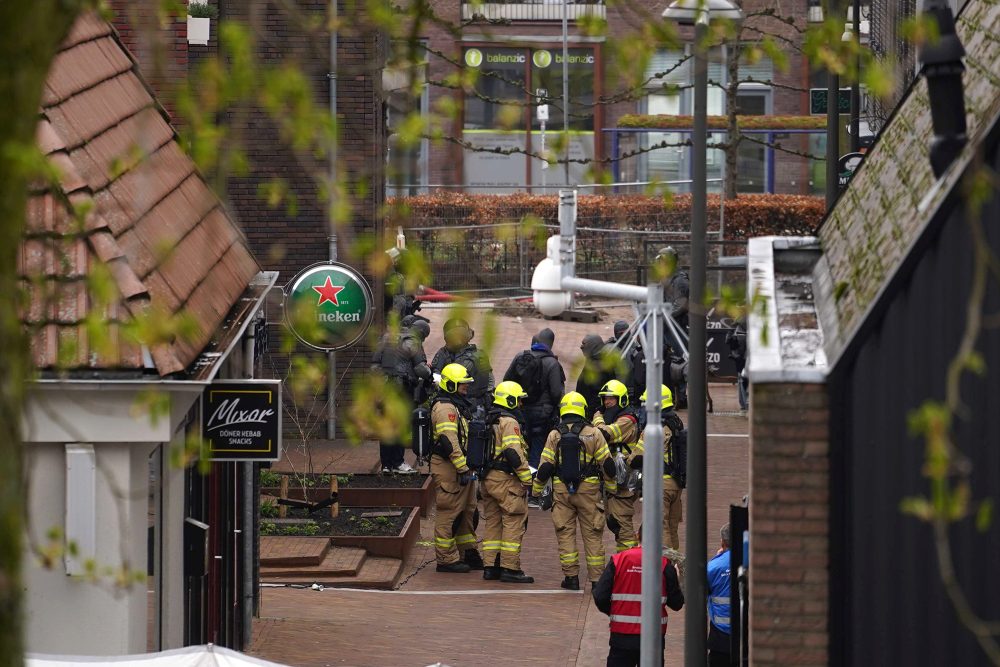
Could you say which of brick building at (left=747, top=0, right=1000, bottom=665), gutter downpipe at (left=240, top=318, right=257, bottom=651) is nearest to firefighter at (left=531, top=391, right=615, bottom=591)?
gutter downpipe at (left=240, top=318, right=257, bottom=651)

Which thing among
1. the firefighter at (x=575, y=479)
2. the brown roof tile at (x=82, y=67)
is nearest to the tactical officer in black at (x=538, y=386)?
the firefighter at (x=575, y=479)

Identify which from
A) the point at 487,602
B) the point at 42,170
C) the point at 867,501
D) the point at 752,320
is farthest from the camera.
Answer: the point at 487,602

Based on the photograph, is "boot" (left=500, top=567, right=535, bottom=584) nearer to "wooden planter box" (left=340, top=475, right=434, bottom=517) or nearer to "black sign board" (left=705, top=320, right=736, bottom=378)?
"wooden planter box" (left=340, top=475, right=434, bottom=517)

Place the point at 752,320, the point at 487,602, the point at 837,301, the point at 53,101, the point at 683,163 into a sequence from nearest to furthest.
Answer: the point at 752,320, the point at 837,301, the point at 53,101, the point at 487,602, the point at 683,163

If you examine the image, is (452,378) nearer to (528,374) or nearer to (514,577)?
(514,577)

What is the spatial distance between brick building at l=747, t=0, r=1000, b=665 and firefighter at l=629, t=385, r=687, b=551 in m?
8.08

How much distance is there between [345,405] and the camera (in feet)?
79.3

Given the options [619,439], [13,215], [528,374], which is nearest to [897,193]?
[13,215]

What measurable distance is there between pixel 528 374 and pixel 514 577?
13.4 feet

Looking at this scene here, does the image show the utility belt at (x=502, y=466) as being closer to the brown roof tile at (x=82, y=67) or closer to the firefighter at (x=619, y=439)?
the firefighter at (x=619, y=439)

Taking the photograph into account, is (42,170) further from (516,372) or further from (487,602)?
(516,372)

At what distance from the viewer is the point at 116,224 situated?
10.4 meters

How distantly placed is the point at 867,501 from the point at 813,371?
598 mm

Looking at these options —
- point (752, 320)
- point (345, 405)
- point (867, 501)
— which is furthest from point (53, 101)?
point (345, 405)
